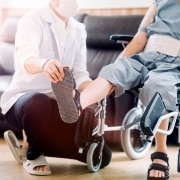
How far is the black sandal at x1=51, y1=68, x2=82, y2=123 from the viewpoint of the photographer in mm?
1748

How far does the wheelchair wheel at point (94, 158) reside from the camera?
7.01ft

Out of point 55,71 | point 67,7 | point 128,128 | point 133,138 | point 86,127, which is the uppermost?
point 67,7

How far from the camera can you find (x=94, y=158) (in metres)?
2.21

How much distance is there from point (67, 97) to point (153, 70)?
0.52 metres

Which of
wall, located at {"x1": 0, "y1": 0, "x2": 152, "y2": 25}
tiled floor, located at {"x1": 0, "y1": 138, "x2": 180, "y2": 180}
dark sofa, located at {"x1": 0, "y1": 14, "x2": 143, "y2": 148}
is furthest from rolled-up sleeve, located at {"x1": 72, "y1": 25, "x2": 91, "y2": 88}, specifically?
wall, located at {"x1": 0, "y1": 0, "x2": 152, "y2": 25}

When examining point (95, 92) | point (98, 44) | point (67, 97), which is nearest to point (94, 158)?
point (95, 92)

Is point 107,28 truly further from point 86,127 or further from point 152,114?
point 152,114

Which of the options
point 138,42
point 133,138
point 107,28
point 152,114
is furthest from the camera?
point 107,28

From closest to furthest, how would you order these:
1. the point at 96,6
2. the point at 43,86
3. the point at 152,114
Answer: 1. the point at 152,114
2. the point at 43,86
3. the point at 96,6

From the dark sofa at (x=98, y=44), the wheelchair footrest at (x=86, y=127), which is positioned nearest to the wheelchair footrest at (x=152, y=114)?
the wheelchair footrest at (x=86, y=127)

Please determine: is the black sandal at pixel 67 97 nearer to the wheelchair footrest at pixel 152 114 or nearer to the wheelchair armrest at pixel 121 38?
the wheelchair footrest at pixel 152 114

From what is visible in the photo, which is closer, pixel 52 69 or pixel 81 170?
pixel 52 69

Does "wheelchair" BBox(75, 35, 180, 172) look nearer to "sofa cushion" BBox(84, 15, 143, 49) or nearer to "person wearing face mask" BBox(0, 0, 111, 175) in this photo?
"person wearing face mask" BBox(0, 0, 111, 175)

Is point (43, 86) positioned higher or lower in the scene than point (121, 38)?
lower
